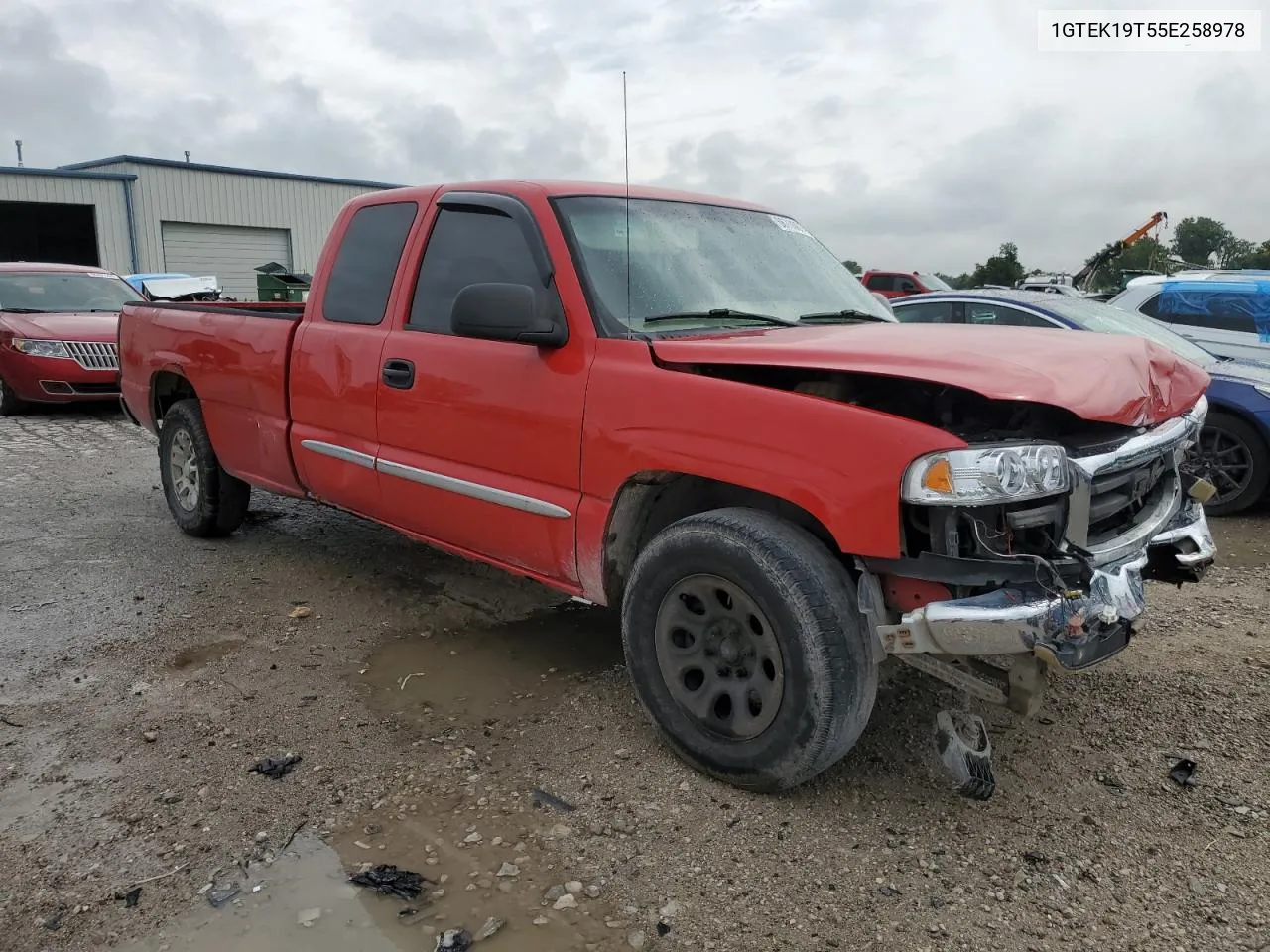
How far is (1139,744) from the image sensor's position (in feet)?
11.1

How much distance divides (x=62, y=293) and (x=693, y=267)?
10.4 metres

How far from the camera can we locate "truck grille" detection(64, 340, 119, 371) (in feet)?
33.6

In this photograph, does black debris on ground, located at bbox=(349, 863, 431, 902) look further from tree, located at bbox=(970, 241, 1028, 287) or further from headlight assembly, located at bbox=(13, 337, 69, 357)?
tree, located at bbox=(970, 241, 1028, 287)

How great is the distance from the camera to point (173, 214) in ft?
84.1

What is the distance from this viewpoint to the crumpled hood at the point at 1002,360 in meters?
2.67

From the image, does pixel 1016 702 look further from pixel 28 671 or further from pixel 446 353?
pixel 28 671

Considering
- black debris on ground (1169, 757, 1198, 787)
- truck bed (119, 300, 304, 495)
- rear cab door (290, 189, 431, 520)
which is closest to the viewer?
black debris on ground (1169, 757, 1198, 787)

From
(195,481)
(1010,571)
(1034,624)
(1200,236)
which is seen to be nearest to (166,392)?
(195,481)

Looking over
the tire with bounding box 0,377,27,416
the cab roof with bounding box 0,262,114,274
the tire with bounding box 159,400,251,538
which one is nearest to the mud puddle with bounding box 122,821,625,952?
the tire with bounding box 159,400,251,538

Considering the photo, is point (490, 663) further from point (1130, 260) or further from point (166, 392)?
point (1130, 260)

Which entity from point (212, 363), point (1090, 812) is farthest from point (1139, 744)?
point (212, 363)

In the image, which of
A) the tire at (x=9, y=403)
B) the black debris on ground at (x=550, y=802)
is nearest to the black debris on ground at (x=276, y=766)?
the black debris on ground at (x=550, y=802)

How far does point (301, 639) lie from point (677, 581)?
209cm

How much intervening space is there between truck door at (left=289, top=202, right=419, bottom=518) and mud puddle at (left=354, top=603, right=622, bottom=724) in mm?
704
